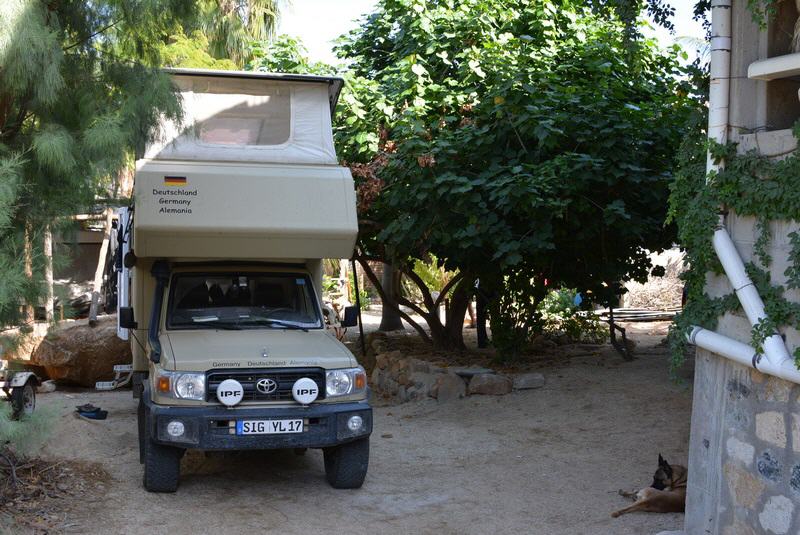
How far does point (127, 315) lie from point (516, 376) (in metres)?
5.58

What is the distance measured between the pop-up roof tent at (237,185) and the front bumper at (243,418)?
4.82 feet

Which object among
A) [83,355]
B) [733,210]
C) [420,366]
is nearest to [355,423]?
[733,210]

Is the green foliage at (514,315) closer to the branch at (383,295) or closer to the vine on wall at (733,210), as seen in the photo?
the branch at (383,295)

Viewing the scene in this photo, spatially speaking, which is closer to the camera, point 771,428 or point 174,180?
point 771,428

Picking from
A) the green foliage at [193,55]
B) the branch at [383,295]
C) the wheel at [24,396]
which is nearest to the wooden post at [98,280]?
the green foliage at [193,55]

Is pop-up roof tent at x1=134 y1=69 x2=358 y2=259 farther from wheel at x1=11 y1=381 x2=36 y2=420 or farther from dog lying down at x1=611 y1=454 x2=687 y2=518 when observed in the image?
dog lying down at x1=611 y1=454 x2=687 y2=518

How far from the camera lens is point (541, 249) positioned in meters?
10.7

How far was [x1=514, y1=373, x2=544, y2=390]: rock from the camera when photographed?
11227 millimetres

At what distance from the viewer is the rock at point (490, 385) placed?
11219mm

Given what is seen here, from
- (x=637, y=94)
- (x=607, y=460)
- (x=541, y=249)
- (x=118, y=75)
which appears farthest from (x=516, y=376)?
(x=118, y=75)

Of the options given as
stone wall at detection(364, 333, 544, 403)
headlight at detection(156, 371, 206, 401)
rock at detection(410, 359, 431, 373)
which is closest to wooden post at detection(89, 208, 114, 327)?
stone wall at detection(364, 333, 544, 403)

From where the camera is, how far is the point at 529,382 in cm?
1125

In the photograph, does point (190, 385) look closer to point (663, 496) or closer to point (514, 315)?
point (663, 496)

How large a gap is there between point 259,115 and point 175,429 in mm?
3279
